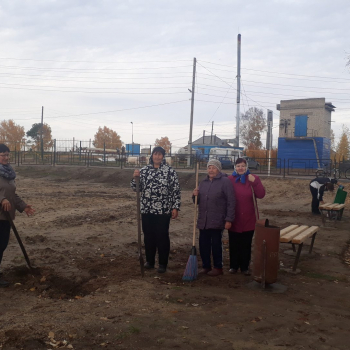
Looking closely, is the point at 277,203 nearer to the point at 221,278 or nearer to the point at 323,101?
the point at 221,278

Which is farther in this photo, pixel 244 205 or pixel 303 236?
pixel 303 236

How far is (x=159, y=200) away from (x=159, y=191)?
123 millimetres

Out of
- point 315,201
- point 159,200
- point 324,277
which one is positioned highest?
point 159,200

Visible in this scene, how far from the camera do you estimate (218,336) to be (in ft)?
12.1

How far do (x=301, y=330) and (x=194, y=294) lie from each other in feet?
4.44

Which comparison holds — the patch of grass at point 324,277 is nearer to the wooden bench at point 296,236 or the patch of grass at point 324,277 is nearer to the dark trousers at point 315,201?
the wooden bench at point 296,236

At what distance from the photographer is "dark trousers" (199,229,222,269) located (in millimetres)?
5695

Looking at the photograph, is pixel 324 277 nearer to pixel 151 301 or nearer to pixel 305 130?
pixel 151 301

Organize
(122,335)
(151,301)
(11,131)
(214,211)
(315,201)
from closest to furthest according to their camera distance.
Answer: (122,335) < (151,301) < (214,211) < (315,201) < (11,131)

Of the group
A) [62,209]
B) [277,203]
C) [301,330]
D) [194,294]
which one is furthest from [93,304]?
[277,203]

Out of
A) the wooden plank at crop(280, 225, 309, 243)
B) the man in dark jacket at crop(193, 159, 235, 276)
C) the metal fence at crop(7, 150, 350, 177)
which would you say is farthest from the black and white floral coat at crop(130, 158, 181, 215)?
the metal fence at crop(7, 150, 350, 177)

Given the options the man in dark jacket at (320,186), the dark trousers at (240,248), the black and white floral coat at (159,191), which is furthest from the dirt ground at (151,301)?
the man in dark jacket at (320,186)

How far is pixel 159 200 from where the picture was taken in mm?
5711

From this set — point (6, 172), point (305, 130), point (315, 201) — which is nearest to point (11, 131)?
point (305, 130)
